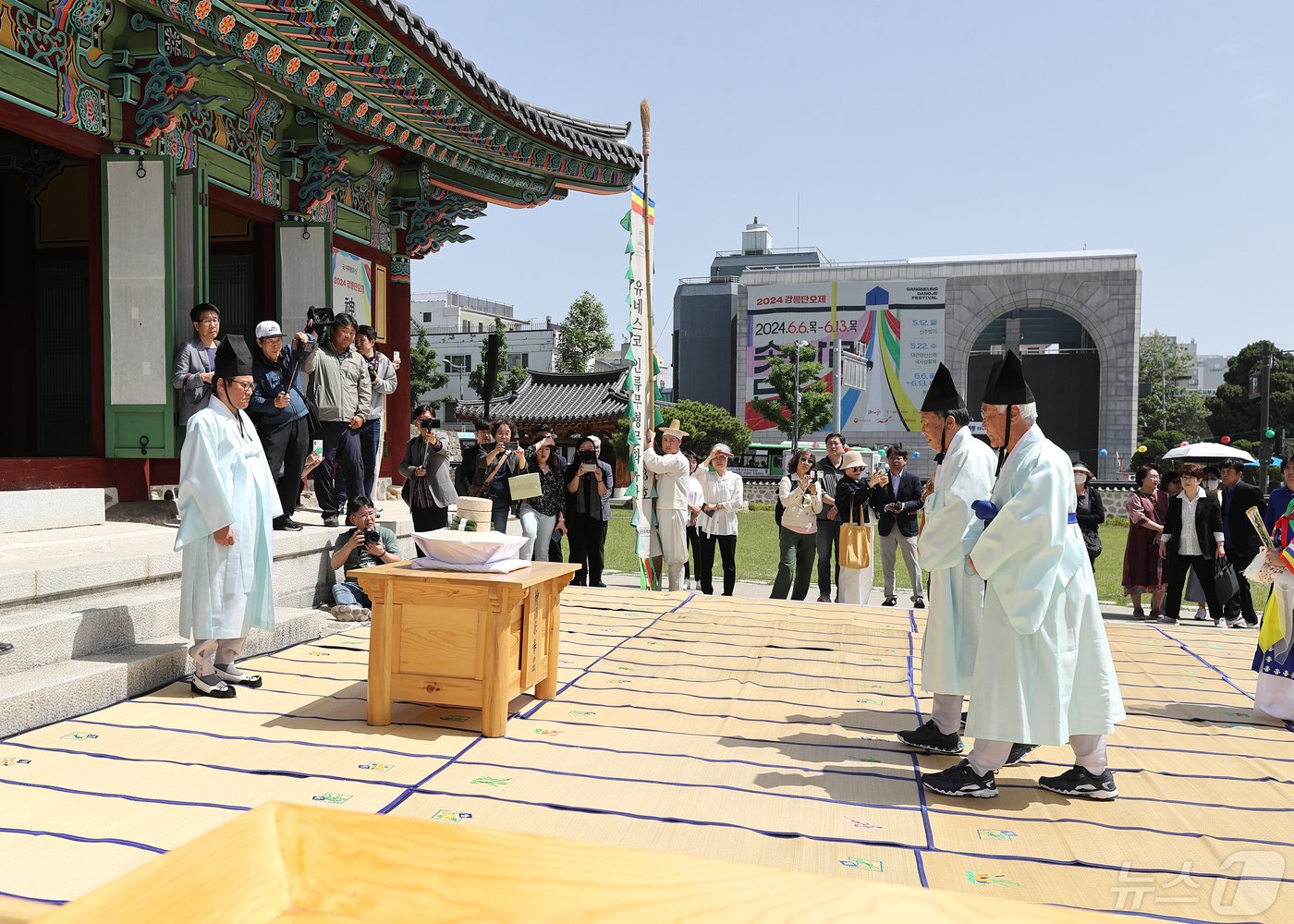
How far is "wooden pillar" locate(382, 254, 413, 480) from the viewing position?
10.8 meters

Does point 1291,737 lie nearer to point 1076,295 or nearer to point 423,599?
point 423,599

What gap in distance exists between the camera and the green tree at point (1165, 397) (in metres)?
47.8

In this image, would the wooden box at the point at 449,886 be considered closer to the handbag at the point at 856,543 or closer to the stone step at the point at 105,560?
the stone step at the point at 105,560

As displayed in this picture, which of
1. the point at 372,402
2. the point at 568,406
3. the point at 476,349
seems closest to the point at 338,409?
the point at 372,402

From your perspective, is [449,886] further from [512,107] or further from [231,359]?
[512,107]

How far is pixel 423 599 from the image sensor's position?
4.17 m

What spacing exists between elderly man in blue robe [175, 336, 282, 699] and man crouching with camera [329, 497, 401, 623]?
1877mm

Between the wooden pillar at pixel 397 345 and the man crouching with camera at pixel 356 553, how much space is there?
4012 mm

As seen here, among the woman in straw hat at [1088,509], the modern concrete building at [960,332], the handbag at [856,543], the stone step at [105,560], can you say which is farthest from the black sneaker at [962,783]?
the modern concrete building at [960,332]

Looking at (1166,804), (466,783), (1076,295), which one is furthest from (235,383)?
(1076,295)

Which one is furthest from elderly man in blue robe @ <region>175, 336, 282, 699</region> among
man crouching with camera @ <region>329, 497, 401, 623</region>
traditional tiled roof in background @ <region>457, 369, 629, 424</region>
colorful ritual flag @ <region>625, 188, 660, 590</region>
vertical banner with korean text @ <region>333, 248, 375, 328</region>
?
traditional tiled roof in background @ <region>457, 369, 629, 424</region>

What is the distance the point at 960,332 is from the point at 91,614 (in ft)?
152

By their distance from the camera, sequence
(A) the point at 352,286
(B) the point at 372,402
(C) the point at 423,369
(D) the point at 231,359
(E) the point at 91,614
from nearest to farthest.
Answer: (E) the point at 91,614, (D) the point at 231,359, (B) the point at 372,402, (A) the point at 352,286, (C) the point at 423,369

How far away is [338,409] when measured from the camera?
716cm
